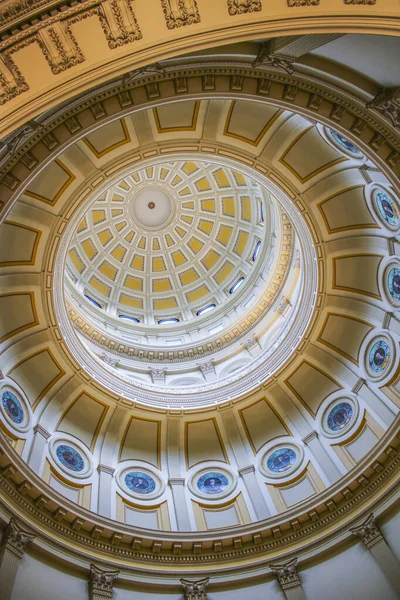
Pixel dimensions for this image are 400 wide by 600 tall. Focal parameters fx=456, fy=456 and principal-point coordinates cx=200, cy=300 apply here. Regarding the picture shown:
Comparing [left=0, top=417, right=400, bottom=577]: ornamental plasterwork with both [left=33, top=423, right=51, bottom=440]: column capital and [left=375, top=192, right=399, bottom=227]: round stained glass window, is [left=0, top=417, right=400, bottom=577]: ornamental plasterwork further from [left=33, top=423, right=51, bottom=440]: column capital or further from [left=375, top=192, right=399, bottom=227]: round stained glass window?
[left=375, top=192, right=399, bottom=227]: round stained glass window

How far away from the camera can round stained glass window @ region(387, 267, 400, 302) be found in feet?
Answer: 54.7

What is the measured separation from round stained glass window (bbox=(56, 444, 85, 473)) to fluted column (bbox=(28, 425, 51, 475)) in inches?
29.4

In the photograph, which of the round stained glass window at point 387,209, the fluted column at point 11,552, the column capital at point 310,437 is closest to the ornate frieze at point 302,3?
the round stained glass window at point 387,209

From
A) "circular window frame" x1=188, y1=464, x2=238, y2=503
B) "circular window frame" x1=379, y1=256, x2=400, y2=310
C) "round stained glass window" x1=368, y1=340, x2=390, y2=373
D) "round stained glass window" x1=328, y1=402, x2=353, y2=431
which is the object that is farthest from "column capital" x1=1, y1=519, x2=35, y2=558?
"circular window frame" x1=379, y1=256, x2=400, y2=310

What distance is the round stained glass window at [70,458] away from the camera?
654 inches

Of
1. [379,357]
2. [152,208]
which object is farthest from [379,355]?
[152,208]

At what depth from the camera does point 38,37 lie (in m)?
6.09

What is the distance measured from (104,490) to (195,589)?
4698 mm

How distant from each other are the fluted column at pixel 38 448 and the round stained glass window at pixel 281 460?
8856 mm

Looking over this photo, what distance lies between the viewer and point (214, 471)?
19.0m

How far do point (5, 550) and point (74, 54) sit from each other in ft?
38.0

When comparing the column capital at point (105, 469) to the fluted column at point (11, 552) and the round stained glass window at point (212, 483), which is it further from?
the fluted column at point (11, 552)

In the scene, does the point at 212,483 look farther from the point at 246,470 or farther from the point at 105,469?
the point at 105,469

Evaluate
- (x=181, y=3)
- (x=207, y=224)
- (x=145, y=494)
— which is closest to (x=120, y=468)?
(x=145, y=494)
